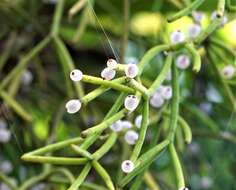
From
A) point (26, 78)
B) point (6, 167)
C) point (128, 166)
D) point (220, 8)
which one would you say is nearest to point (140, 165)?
point (128, 166)

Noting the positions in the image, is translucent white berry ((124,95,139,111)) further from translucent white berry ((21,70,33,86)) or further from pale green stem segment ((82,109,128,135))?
translucent white berry ((21,70,33,86))

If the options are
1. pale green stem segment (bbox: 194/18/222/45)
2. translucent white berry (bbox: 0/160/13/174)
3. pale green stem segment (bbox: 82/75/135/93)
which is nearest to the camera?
pale green stem segment (bbox: 82/75/135/93)

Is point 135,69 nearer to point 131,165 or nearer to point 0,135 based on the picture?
point 131,165

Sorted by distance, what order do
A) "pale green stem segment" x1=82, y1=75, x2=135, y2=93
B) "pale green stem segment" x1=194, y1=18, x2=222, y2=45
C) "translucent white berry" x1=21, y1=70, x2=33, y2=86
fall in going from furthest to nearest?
"translucent white berry" x1=21, y1=70, x2=33, y2=86, "pale green stem segment" x1=194, y1=18, x2=222, y2=45, "pale green stem segment" x1=82, y1=75, x2=135, y2=93

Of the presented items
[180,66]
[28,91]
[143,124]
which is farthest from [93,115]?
[143,124]

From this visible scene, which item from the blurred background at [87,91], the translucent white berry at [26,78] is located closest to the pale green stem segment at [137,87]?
the blurred background at [87,91]

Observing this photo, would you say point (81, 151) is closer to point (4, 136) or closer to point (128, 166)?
point (128, 166)

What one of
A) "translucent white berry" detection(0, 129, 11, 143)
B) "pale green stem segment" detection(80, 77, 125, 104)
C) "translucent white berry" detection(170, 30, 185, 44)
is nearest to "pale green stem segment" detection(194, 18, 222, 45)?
"translucent white berry" detection(170, 30, 185, 44)
